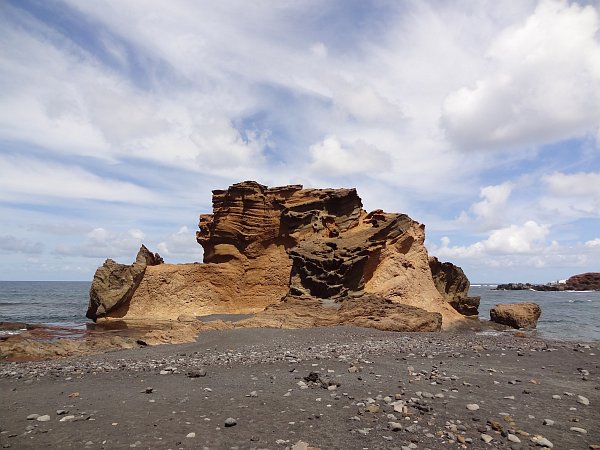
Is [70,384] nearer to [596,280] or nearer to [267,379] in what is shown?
[267,379]

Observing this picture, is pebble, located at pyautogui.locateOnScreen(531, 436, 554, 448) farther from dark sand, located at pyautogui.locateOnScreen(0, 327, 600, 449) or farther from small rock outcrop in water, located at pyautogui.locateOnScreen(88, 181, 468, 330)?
small rock outcrop in water, located at pyautogui.locateOnScreen(88, 181, 468, 330)

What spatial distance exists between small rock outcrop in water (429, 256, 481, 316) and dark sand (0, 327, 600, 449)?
17278 mm

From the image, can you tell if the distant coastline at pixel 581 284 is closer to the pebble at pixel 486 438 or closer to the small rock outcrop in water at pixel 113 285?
the small rock outcrop in water at pixel 113 285

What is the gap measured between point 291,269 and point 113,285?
12.7 meters

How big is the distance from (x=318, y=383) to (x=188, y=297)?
22.4 m

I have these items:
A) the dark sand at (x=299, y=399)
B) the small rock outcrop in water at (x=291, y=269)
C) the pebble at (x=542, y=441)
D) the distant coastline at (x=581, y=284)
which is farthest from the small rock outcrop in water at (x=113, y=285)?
the distant coastline at (x=581, y=284)

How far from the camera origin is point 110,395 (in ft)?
27.2

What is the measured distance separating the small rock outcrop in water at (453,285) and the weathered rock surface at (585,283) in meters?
113

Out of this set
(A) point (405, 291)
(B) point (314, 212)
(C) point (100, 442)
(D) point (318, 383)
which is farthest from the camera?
(B) point (314, 212)

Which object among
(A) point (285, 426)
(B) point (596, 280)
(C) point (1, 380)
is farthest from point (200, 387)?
(B) point (596, 280)

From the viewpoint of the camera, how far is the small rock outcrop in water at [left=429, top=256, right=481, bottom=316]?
3111 cm

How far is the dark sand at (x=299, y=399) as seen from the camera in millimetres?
6062

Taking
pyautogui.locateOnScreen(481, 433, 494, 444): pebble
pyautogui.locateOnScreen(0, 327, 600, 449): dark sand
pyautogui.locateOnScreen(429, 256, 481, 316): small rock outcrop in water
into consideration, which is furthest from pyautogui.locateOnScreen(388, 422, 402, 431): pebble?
pyautogui.locateOnScreen(429, 256, 481, 316): small rock outcrop in water

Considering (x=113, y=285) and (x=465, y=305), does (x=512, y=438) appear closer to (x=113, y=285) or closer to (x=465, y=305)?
(x=113, y=285)
